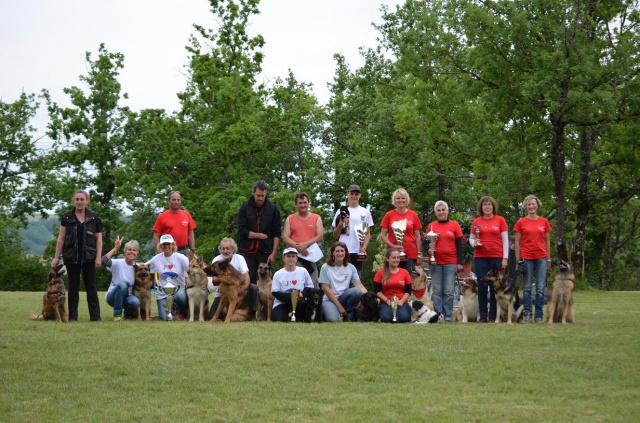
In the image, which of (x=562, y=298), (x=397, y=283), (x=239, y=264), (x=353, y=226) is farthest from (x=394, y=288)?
(x=562, y=298)

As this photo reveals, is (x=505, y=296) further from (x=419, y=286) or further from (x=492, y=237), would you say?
(x=419, y=286)

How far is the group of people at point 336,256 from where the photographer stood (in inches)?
466

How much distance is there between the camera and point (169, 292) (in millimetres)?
12289

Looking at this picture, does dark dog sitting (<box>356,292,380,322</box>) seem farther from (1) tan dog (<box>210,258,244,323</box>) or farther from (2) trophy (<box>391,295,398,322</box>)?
(1) tan dog (<box>210,258,244,323</box>)

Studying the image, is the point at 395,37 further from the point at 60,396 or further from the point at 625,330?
the point at 60,396

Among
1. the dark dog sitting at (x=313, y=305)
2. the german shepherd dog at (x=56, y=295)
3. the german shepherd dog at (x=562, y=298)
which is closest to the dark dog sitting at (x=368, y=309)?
the dark dog sitting at (x=313, y=305)

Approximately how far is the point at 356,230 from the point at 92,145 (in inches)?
1302

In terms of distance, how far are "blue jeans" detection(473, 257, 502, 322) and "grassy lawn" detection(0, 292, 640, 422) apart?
1252mm

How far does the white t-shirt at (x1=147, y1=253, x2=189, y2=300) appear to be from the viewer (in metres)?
12.4

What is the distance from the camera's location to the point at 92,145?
42969 mm

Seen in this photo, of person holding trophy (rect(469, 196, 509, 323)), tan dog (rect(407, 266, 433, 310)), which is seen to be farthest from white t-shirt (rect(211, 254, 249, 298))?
person holding trophy (rect(469, 196, 509, 323))

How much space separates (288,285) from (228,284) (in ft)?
2.74

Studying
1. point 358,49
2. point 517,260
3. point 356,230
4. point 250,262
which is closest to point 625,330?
point 517,260

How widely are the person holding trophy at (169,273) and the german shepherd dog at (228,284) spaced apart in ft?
2.31
